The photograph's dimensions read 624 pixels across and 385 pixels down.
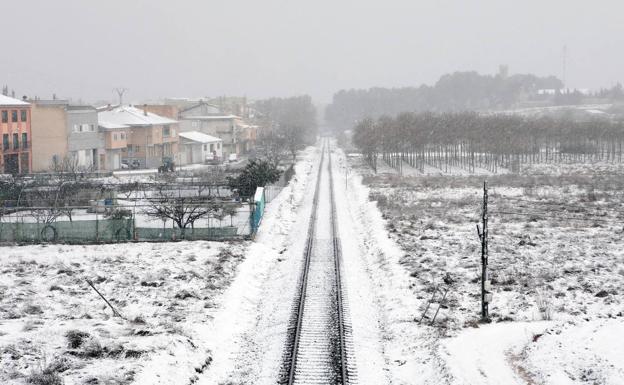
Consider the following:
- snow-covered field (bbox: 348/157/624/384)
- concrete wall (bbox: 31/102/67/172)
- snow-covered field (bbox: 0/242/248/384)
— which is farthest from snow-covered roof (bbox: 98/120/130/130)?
snow-covered field (bbox: 0/242/248/384)

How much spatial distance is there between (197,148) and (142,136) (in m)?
11.2

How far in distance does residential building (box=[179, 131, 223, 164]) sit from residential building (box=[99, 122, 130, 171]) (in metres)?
9.58

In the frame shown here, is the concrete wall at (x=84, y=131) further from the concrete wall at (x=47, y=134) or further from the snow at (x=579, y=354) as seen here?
the snow at (x=579, y=354)

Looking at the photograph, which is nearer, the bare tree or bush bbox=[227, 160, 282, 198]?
the bare tree

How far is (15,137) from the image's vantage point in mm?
57469

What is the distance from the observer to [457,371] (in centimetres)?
1416

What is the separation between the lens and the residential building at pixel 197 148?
80.9 m

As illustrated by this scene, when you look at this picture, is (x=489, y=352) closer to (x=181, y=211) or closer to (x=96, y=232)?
(x=181, y=211)

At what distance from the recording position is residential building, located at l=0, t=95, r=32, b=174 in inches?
2200

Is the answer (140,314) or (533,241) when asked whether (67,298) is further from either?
(533,241)

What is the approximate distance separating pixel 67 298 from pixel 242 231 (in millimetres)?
11805

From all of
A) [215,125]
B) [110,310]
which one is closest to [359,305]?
[110,310]

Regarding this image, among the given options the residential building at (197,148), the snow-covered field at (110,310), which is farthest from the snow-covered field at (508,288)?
the residential building at (197,148)

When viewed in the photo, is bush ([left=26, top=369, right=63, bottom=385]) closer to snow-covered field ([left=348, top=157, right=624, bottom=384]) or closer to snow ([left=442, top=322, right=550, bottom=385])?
snow-covered field ([left=348, top=157, right=624, bottom=384])
